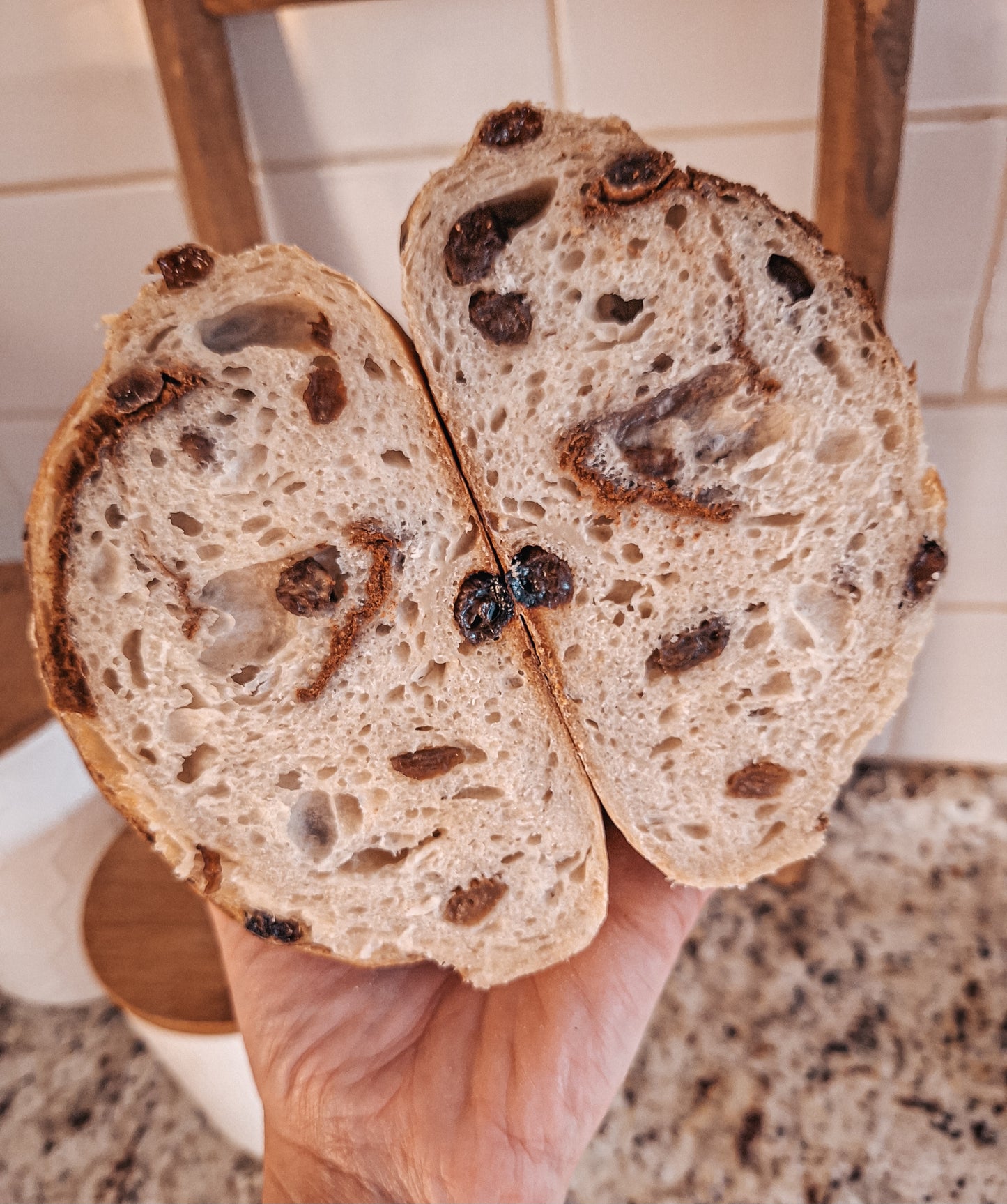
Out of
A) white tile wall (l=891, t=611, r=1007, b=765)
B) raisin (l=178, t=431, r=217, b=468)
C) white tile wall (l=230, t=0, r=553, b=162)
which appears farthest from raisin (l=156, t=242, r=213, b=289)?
white tile wall (l=891, t=611, r=1007, b=765)

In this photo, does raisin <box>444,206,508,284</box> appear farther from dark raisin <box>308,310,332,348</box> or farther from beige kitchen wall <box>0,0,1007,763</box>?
beige kitchen wall <box>0,0,1007,763</box>

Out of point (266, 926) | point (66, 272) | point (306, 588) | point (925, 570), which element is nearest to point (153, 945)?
point (266, 926)

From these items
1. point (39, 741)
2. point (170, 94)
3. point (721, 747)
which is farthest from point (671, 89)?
point (39, 741)

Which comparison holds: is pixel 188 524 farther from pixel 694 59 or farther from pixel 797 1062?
pixel 797 1062

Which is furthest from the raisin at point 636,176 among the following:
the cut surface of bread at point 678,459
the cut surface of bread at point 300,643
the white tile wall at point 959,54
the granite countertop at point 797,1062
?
the granite countertop at point 797,1062

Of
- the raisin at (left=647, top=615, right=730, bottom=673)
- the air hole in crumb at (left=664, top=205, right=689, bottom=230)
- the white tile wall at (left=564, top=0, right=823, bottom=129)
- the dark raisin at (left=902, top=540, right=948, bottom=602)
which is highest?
the white tile wall at (left=564, top=0, right=823, bottom=129)

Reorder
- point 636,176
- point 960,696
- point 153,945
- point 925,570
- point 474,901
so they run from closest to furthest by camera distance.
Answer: point 636,176 → point 925,570 → point 474,901 → point 153,945 → point 960,696
